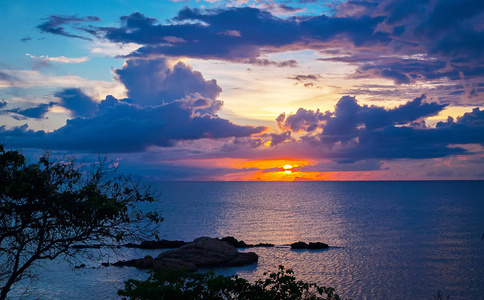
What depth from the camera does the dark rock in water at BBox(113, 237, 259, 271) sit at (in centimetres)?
5009

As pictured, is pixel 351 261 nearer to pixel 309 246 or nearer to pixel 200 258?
pixel 309 246

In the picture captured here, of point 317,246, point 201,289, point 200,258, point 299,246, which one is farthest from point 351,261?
point 201,289

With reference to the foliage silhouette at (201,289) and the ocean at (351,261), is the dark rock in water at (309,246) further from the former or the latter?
the foliage silhouette at (201,289)

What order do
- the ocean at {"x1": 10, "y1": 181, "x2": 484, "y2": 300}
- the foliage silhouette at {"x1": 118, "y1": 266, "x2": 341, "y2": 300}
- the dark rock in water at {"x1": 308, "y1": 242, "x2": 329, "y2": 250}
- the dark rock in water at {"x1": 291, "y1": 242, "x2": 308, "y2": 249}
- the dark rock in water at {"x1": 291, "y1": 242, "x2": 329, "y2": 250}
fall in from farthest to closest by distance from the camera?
the dark rock in water at {"x1": 308, "y1": 242, "x2": 329, "y2": 250}
the dark rock in water at {"x1": 291, "y1": 242, "x2": 329, "y2": 250}
the dark rock in water at {"x1": 291, "y1": 242, "x2": 308, "y2": 249}
the ocean at {"x1": 10, "y1": 181, "x2": 484, "y2": 300}
the foliage silhouette at {"x1": 118, "y1": 266, "x2": 341, "y2": 300}

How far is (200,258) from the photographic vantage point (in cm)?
5225

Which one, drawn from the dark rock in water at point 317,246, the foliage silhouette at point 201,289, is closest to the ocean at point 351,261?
the dark rock in water at point 317,246

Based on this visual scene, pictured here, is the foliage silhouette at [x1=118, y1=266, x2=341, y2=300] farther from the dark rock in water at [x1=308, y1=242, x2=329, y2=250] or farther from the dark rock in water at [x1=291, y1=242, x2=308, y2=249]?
the dark rock in water at [x1=308, y1=242, x2=329, y2=250]

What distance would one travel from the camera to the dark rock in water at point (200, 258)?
50.1m

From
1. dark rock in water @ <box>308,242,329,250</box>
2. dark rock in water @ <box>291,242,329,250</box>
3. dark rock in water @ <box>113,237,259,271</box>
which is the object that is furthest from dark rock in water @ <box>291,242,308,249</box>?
dark rock in water @ <box>113,237,259,271</box>

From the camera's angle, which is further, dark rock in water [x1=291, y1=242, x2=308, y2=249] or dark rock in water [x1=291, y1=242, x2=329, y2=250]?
dark rock in water [x1=291, y1=242, x2=329, y2=250]

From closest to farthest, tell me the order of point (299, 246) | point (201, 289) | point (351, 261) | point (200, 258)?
point (201, 289) < point (200, 258) < point (351, 261) < point (299, 246)

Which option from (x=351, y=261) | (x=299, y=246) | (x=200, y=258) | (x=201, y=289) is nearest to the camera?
(x=201, y=289)

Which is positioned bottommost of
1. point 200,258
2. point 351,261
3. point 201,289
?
point 351,261

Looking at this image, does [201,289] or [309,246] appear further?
[309,246]
